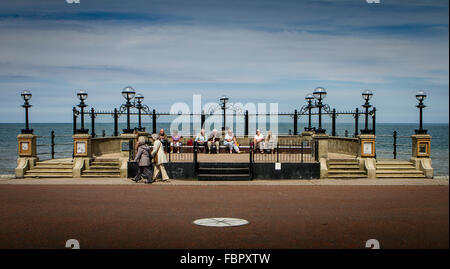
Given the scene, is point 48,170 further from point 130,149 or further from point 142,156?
point 142,156

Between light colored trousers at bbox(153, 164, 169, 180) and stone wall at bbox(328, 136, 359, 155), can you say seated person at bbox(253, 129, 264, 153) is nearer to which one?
stone wall at bbox(328, 136, 359, 155)

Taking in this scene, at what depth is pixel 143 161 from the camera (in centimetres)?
1695

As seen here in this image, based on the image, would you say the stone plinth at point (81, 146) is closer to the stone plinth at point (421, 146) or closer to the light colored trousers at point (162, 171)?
the light colored trousers at point (162, 171)

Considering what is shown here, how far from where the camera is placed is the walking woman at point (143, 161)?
1688 centimetres

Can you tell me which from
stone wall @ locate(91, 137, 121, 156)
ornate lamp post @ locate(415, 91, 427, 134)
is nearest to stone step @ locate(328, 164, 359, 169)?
ornate lamp post @ locate(415, 91, 427, 134)

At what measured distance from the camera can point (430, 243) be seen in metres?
7.75

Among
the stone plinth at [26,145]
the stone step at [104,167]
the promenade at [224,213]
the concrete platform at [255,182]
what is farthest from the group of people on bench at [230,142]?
the stone plinth at [26,145]

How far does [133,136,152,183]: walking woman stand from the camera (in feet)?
55.4

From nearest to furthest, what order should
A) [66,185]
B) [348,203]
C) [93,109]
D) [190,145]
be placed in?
[348,203] < [66,185] < [93,109] < [190,145]

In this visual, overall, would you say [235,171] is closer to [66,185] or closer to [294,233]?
[66,185]

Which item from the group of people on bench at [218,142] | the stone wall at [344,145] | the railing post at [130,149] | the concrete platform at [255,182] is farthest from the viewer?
the group of people on bench at [218,142]
